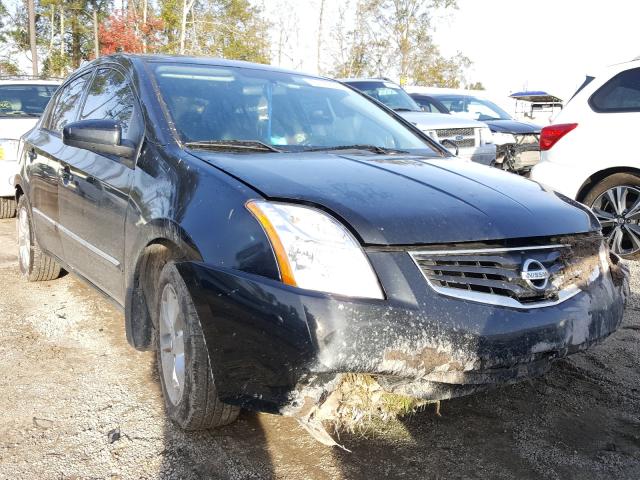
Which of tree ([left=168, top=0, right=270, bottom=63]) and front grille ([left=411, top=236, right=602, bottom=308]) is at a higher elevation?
tree ([left=168, top=0, right=270, bottom=63])

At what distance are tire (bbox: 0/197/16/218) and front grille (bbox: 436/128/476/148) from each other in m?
5.68

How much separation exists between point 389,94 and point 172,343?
837 centimetres

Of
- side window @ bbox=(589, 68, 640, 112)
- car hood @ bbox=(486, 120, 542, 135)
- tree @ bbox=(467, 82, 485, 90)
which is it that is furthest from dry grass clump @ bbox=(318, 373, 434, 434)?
tree @ bbox=(467, 82, 485, 90)

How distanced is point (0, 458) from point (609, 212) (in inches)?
206

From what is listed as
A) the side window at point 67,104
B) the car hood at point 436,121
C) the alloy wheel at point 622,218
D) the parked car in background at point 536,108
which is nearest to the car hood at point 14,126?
the side window at point 67,104

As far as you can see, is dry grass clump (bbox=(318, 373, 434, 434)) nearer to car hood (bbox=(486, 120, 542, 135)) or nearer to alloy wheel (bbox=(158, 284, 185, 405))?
alloy wheel (bbox=(158, 284, 185, 405))

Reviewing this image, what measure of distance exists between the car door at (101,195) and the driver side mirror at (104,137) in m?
0.04

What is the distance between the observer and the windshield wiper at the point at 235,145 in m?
2.82

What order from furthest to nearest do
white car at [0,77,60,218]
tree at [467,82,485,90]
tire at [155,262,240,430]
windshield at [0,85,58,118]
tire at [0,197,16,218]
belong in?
tree at [467,82,485,90] < windshield at [0,85,58,118] < tire at [0,197,16,218] < white car at [0,77,60,218] < tire at [155,262,240,430]

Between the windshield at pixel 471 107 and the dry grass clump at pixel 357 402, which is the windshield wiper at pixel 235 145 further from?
the windshield at pixel 471 107

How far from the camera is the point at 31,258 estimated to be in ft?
15.7

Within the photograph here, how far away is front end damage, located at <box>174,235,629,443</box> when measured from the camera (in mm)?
2006

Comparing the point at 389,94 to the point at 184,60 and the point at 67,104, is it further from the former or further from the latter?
the point at 184,60

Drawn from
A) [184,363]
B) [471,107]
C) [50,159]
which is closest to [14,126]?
[50,159]
